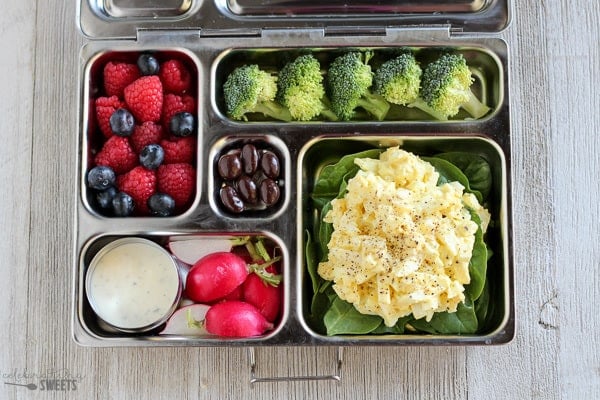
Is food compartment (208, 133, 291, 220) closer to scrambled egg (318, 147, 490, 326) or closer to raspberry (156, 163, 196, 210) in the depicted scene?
raspberry (156, 163, 196, 210)

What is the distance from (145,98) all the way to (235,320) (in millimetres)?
659

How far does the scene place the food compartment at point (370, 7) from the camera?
1919 mm

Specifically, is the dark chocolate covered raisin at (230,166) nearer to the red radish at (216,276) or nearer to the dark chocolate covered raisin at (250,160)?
the dark chocolate covered raisin at (250,160)

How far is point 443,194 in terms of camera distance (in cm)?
179

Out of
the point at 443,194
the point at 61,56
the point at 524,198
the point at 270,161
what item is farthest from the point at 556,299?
the point at 61,56

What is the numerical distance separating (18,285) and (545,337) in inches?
63.5

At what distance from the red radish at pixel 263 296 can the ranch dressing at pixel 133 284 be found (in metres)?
0.19

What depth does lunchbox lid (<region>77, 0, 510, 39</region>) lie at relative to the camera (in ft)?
6.15

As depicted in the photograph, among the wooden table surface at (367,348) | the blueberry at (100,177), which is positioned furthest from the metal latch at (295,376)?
the blueberry at (100,177)

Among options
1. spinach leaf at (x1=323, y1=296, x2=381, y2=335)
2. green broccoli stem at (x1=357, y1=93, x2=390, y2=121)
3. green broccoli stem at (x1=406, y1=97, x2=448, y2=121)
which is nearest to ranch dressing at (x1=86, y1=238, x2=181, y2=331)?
spinach leaf at (x1=323, y1=296, x2=381, y2=335)

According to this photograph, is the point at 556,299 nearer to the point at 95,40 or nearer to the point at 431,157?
the point at 431,157

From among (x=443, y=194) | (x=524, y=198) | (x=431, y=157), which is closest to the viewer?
(x=443, y=194)

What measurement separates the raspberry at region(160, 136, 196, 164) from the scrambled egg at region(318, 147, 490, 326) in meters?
0.46

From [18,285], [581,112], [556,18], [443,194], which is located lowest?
[18,285]
